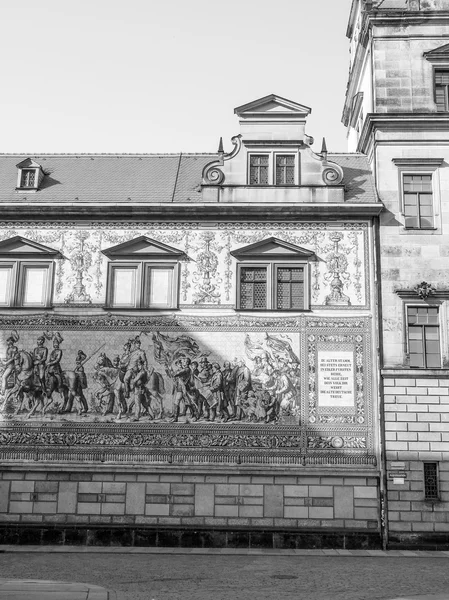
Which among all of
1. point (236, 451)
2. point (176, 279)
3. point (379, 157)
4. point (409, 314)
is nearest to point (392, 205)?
point (379, 157)

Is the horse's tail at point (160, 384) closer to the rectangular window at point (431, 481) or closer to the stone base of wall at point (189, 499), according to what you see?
the stone base of wall at point (189, 499)

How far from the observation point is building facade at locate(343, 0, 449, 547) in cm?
1991

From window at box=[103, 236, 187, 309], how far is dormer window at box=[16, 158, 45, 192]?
393cm

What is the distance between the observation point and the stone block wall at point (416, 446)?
19625 mm

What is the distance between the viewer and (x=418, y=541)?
19.4 meters

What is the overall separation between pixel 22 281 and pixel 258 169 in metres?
7.99

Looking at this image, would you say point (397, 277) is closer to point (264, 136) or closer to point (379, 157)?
point (379, 157)

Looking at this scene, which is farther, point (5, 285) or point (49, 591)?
point (5, 285)

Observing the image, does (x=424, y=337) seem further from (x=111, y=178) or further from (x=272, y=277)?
(x=111, y=178)

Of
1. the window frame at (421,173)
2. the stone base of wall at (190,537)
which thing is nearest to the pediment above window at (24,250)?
the stone base of wall at (190,537)

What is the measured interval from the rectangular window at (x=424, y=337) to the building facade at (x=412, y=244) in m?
0.03

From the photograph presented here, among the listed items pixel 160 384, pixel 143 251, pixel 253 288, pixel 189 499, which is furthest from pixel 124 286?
pixel 189 499

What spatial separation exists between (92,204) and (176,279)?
3446 mm

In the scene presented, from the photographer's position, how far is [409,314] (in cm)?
2106
